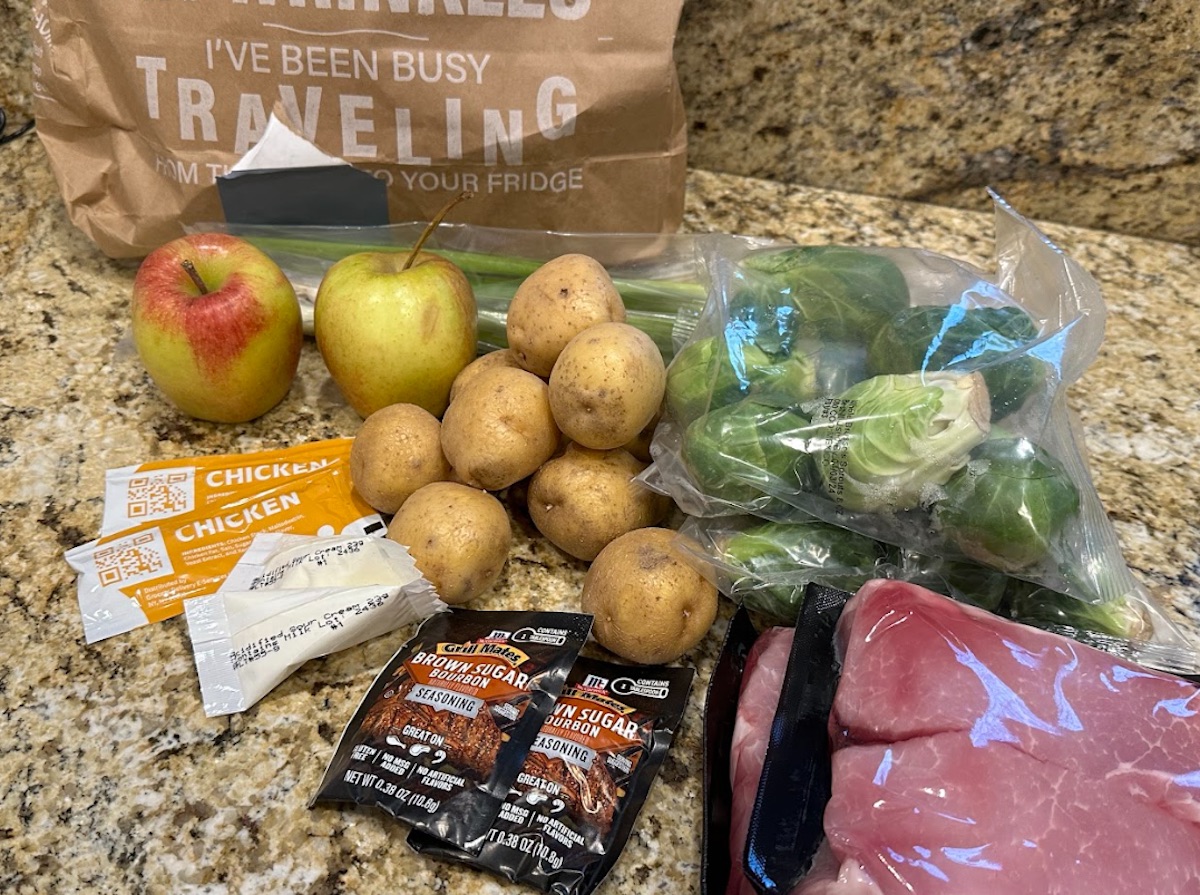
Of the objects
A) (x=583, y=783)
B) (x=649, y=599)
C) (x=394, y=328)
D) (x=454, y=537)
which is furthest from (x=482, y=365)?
(x=583, y=783)

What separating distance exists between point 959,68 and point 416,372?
73 cm

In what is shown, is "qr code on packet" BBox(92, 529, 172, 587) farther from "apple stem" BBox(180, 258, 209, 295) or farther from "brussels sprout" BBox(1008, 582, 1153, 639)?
"brussels sprout" BBox(1008, 582, 1153, 639)

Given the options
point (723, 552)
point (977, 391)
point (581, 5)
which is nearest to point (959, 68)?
point (581, 5)

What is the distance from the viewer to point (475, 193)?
3.35 ft

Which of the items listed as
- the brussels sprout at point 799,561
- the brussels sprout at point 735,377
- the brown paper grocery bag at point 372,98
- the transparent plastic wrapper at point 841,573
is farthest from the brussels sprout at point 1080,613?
the brown paper grocery bag at point 372,98

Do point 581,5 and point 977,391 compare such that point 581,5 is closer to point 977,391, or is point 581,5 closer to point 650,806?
point 977,391

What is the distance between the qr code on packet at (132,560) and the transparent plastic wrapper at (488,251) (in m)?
0.31

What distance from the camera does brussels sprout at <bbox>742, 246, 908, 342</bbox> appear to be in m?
0.78

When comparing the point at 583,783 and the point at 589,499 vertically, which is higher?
the point at 589,499

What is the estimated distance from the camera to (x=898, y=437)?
26.2 inches

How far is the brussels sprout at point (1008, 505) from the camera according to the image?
25.7 inches

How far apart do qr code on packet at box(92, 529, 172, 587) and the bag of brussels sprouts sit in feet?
1.44

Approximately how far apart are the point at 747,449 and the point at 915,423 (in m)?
0.13

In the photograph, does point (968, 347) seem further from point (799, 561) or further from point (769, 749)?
point (769, 749)
